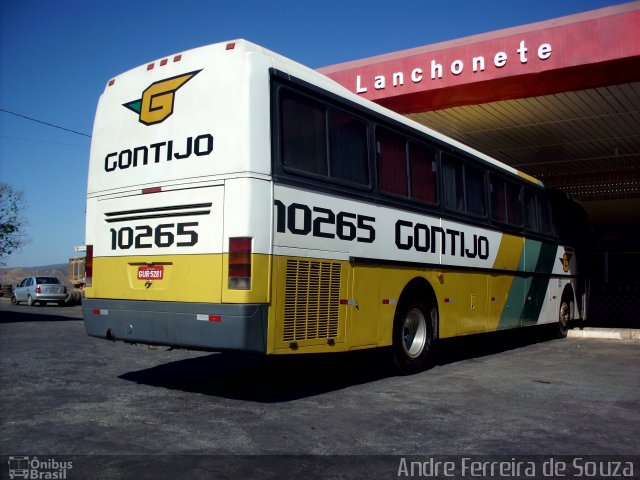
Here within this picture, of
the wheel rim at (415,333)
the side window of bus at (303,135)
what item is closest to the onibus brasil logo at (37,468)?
the side window of bus at (303,135)

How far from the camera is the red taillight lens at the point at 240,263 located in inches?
228

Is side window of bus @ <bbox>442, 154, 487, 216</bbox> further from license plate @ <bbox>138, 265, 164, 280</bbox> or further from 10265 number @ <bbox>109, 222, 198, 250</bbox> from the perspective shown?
license plate @ <bbox>138, 265, 164, 280</bbox>

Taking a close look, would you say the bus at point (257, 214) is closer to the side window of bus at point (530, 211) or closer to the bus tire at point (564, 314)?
the side window of bus at point (530, 211)

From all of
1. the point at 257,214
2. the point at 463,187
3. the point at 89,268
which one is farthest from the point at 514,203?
the point at 89,268

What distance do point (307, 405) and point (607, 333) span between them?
1065 cm

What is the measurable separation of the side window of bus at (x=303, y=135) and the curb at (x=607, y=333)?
34.1 ft

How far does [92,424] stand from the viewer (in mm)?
5285

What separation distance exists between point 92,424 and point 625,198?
2336 cm

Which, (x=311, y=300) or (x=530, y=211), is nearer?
(x=311, y=300)

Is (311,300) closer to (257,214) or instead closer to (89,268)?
(257,214)

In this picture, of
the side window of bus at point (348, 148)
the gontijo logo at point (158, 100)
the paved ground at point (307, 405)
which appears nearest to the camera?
the paved ground at point (307, 405)

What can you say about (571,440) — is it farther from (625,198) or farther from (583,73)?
(625,198)

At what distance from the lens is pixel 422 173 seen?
850 centimetres

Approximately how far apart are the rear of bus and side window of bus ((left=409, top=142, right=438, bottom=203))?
2.81 metres
